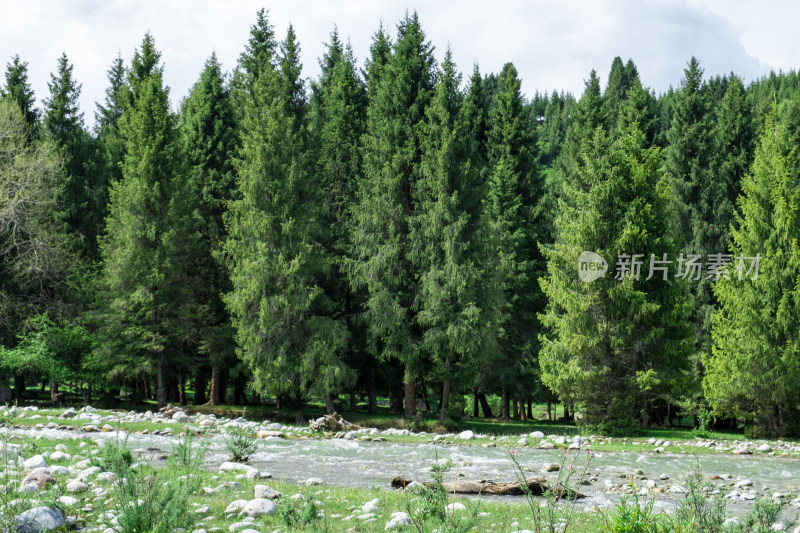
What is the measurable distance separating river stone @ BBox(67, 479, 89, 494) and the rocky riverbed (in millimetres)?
15

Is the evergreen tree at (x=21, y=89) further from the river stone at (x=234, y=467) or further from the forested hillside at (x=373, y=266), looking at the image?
the river stone at (x=234, y=467)

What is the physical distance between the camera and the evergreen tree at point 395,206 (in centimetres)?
2294

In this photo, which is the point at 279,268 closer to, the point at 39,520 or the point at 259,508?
the point at 259,508

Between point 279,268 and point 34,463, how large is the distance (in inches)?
554

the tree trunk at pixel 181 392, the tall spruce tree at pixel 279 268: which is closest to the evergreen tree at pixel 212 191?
the tree trunk at pixel 181 392

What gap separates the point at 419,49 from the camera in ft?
83.8

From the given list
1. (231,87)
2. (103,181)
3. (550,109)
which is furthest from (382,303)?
(550,109)

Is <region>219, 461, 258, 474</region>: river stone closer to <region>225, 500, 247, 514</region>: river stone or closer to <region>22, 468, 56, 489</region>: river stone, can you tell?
<region>22, 468, 56, 489</region>: river stone

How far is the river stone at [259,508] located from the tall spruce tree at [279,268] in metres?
15.0

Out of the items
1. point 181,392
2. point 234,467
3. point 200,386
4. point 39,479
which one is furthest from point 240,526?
point 181,392

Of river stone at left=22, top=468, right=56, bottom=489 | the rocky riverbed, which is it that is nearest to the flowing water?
the rocky riverbed

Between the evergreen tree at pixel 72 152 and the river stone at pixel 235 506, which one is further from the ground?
the evergreen tree at pixel 72 152

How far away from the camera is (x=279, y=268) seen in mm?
22625

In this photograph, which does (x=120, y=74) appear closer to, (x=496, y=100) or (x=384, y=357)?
(x=496, y=100)
